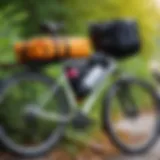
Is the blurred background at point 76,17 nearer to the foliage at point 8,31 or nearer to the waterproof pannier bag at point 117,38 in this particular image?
the foliage at point 8,31

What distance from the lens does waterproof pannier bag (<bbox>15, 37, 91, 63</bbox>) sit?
560 centimetres

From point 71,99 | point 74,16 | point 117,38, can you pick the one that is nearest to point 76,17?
point 74,16

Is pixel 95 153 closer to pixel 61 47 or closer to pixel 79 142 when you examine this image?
pixel 79 142

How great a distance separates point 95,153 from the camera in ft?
20.4

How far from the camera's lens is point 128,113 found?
611 cm

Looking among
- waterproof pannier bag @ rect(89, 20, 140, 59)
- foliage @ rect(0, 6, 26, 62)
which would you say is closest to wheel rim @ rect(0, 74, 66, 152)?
foliage @ rect(0, 6, 26, 62)

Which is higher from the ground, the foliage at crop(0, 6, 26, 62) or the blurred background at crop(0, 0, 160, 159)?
the blurred background at crop(0, 0, 160, 159)

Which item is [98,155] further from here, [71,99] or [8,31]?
[8,31]

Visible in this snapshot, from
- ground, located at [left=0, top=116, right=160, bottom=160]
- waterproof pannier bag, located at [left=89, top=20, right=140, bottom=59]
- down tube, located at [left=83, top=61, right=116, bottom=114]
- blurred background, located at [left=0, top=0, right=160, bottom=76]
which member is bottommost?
ground, located at [left=0, top=116, right=160, bottom=160]

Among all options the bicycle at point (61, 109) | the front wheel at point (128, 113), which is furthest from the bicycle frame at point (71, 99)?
the front wheel at point (128, 113)

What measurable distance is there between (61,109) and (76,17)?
140 cm

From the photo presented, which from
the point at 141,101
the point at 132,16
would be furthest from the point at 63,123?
the point at 132,16

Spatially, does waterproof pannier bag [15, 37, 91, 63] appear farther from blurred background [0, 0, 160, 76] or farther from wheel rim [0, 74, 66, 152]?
wheel rim [0, 74, 66, 152]

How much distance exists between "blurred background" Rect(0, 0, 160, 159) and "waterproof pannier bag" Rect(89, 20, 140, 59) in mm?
550
